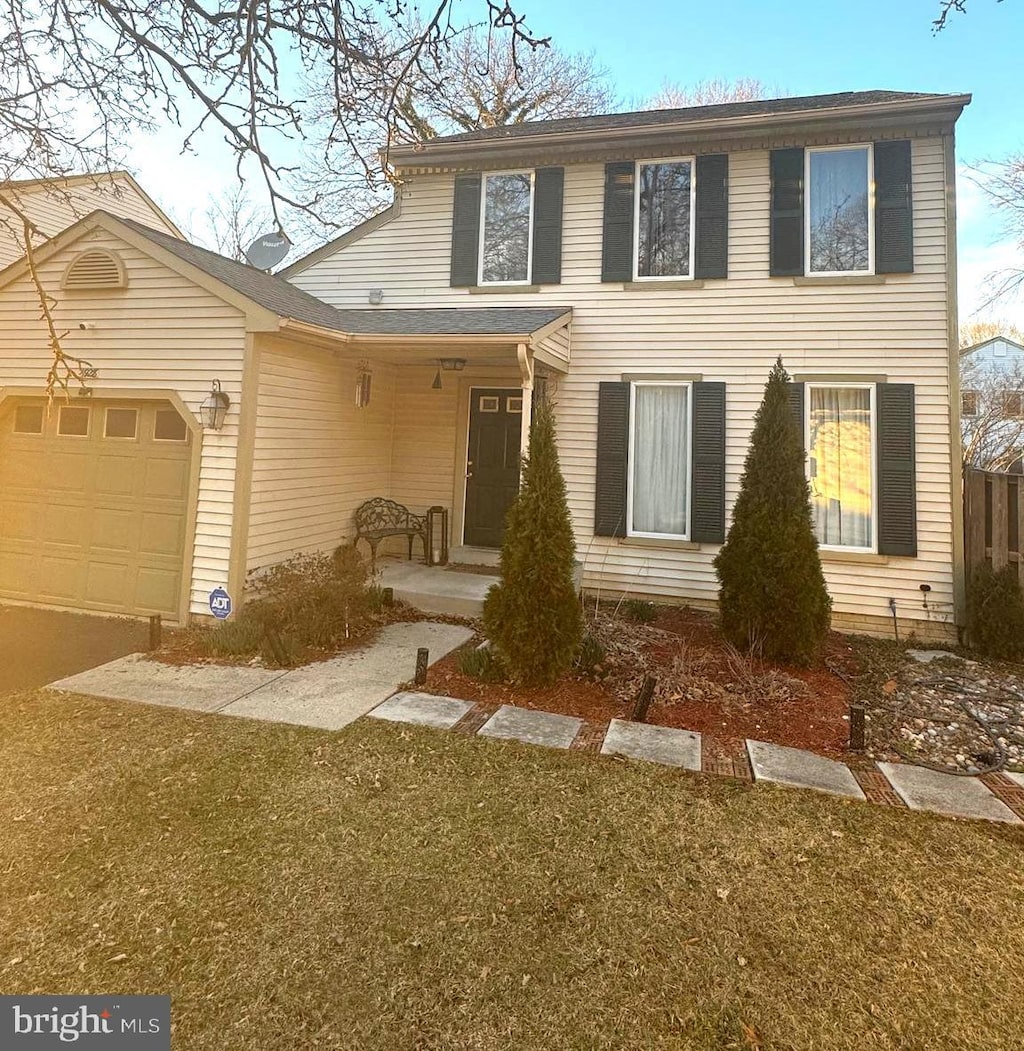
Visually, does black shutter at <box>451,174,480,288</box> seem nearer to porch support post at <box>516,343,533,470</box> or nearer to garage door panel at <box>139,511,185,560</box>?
porch support post at <box>516,343,533,470</box>

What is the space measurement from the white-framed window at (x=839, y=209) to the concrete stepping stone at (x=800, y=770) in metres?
5.90

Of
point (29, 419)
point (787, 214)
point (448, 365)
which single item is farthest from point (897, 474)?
point (29, 419)

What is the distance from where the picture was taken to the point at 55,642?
19.2 ft

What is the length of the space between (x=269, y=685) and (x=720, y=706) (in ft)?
11.6

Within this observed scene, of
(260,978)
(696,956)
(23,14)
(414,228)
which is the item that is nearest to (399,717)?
(260,978)

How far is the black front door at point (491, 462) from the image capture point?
345 inches

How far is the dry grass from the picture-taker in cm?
204

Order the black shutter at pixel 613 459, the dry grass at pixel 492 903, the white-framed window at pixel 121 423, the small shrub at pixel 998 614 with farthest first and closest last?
the black shutter at pixel 613 459, the white-framed window at pixel 121 423, the small shrub at pixel 998 614, the dry grass at pixel 492 903

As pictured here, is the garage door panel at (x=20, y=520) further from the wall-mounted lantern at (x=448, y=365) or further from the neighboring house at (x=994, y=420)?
the neighboring house at (x=994, y=420)

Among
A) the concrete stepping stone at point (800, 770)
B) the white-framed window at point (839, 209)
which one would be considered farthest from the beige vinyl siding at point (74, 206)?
the concrete stepping stone at point (800, 770)

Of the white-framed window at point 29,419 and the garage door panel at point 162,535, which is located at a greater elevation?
the white-framed window at point 29,419

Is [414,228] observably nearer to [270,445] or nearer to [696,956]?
[270,445]

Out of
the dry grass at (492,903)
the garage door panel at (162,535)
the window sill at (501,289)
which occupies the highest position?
the window sill at (501,289)

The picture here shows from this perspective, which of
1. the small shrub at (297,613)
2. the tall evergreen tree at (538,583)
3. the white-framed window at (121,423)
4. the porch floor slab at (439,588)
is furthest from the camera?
the porch floor slab at (439,588)
